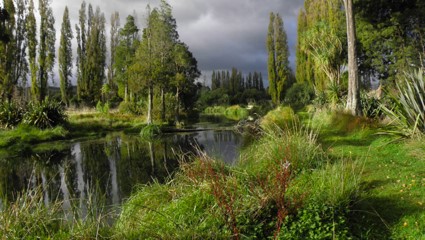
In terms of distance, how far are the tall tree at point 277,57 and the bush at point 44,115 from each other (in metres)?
25.0

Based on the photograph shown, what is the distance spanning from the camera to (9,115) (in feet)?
57.5

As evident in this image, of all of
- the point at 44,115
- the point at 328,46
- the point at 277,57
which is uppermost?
the point at 277,57

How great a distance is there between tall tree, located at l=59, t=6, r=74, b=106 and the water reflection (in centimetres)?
2240

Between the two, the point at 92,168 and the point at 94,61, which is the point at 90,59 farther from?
the point at 92,168

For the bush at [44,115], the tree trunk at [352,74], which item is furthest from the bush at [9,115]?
the tree trunk at [352,74]

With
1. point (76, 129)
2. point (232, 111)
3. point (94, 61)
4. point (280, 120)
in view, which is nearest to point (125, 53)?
point (94, 61)

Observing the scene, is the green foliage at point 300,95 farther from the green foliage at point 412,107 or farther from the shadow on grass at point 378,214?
the shadow on grass at point 378,214

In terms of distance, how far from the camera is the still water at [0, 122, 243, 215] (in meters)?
7.36

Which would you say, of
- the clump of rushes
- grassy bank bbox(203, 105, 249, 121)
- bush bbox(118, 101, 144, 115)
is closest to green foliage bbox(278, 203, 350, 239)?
the clump of rushes

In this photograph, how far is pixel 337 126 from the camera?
10734 millimetres

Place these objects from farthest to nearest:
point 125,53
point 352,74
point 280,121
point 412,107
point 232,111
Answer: point 232,111, point 125,53, point 280,121, point 352,74, point 412,107

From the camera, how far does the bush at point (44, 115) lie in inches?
691

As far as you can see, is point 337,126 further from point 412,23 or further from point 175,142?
point 412,23

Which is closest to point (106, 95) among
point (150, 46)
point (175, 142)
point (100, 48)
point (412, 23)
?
point (100, 48)
